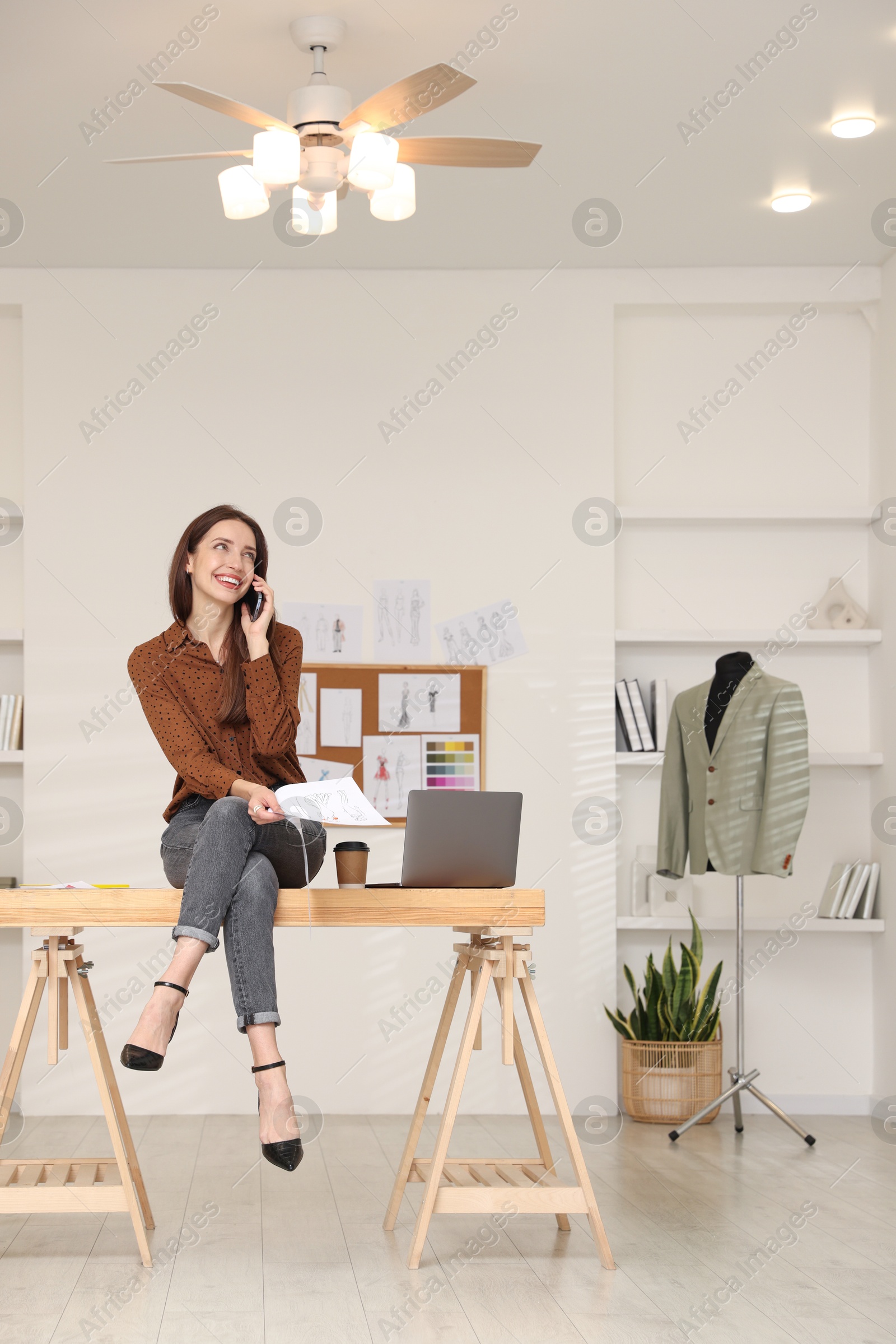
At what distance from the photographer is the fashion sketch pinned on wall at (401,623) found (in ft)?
15.7

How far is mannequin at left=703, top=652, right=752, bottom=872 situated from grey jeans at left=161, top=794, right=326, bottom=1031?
214 centimetres

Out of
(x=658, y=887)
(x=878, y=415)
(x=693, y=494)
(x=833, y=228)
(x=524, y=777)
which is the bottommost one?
(x=658, y=887)

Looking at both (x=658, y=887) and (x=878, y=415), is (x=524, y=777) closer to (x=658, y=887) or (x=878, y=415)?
(x=658, y=887)

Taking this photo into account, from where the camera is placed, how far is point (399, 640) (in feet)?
15.7

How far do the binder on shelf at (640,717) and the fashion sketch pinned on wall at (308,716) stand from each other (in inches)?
47.2

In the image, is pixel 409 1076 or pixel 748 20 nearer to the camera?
pixel 748 20

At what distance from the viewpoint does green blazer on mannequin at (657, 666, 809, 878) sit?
4312mm

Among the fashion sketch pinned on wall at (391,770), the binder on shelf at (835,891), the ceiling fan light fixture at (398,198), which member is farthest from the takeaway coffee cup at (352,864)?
the binder on shelf at (835,891)

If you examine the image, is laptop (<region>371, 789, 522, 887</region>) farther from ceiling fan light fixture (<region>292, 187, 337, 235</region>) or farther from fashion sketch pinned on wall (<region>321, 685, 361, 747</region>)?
Answer: fashion sketch pinned on wall (<region>321, 685, 361, 747</region>)

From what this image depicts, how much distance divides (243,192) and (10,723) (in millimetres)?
2437

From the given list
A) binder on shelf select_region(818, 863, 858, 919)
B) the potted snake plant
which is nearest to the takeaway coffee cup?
the potted snake plant

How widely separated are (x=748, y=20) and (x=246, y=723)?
2.26 meters

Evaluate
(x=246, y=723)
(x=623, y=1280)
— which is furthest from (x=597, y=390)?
(x=623, y=1280)

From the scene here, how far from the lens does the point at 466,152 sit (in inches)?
116
